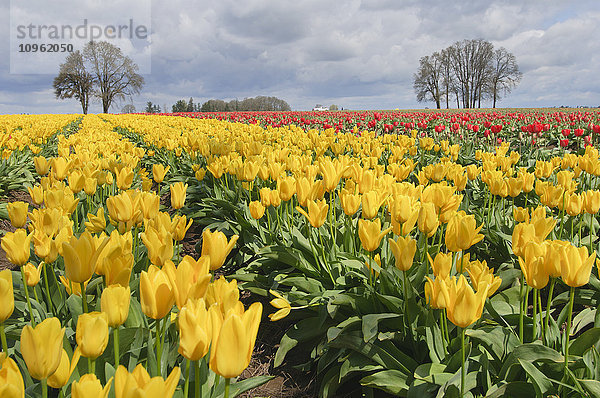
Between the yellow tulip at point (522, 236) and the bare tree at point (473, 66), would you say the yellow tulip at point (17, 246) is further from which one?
the bare tree at point (473, 66)

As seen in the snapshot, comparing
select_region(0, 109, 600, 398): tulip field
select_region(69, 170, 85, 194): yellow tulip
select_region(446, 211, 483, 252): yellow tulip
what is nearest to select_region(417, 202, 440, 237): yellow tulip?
select_region(0, 109, 600, 398): tulip field

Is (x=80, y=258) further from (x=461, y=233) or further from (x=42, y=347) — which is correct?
(x=461, y=233)

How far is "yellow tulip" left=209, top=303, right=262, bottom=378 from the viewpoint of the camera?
894 millimetres

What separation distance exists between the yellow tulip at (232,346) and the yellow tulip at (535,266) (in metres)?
1.03

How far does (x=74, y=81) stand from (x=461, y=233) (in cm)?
7352

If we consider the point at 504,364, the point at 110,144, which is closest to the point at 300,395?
the point at 504,364

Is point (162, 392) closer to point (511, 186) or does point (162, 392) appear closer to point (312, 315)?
point (312, 315)

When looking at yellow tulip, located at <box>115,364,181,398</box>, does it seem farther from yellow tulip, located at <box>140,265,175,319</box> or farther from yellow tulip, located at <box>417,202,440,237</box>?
yellow tulip, located at <box>417,202,440,237</box>

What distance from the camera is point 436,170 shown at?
336 centimetres

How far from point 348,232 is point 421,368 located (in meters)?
1.30

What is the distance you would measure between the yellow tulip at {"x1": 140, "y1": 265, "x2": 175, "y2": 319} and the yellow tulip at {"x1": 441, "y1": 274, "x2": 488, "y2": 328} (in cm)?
84

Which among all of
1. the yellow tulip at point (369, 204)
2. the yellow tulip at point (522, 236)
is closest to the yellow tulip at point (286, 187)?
the yellow tulip at point (369, 204)

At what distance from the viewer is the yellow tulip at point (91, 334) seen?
3.42 feet

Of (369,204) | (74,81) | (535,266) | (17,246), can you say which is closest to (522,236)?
(535,266)
